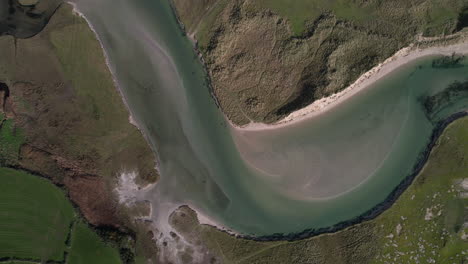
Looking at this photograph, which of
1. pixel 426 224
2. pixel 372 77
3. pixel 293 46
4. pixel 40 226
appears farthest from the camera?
pixel 40 226

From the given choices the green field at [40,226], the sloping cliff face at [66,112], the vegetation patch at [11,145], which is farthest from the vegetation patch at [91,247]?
the vegetation patch at [11,145]

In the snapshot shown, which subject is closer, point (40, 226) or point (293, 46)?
point (293, 46)

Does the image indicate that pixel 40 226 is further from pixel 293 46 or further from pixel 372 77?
pixel 372 77

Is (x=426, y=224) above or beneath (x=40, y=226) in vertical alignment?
above

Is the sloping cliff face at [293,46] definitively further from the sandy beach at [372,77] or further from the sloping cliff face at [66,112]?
the sloping cliff face at [66,112]

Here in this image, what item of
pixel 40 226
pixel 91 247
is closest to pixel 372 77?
pixel 91 247

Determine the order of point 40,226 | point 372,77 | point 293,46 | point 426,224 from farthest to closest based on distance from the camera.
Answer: point 40,226 → point 372,77 → point 293,46 → point 426,224

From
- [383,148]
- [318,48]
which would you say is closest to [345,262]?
[383,148]
